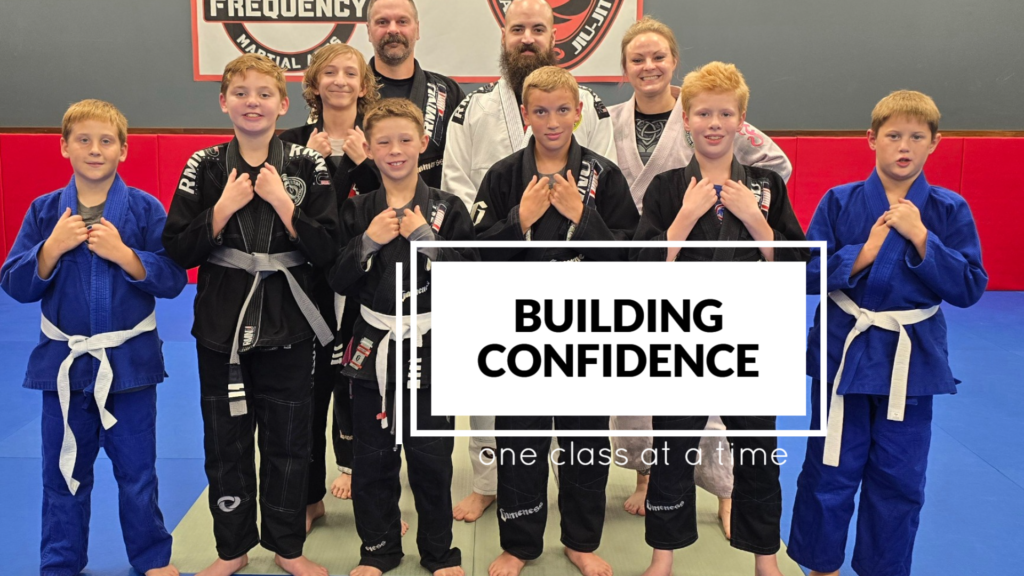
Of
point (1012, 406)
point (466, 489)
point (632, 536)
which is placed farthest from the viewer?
point (1012, 406)

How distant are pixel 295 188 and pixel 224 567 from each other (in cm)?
119

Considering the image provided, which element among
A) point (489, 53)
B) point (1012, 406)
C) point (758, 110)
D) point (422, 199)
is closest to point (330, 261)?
point (422, 199)

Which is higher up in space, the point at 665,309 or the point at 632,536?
the point at 665,309

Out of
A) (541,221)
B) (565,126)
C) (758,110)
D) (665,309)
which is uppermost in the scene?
(758,110)

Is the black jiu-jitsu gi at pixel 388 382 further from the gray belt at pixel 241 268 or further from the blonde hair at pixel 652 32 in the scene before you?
the blonde hair at pixel 652 32

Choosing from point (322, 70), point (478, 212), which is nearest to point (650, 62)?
point (478, 212)

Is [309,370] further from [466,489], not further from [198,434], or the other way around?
[198,434]

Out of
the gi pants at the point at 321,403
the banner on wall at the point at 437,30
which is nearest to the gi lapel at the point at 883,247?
the gi pants at the point at 321,403

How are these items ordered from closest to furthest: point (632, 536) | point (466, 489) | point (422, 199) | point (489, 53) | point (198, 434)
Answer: point (422, 199) → point (632, 536) → point (466, 489) → point (198, 434) → point (489, 53)

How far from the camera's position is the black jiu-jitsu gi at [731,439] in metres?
2.47

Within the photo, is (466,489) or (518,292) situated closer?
(518,292)

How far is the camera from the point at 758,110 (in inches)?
274

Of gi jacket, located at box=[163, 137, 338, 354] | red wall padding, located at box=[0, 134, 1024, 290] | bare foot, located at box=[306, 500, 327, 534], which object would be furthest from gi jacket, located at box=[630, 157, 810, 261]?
red wall padding, located at box=[0, 134, 1024, 290]

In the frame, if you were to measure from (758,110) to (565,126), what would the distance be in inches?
191
